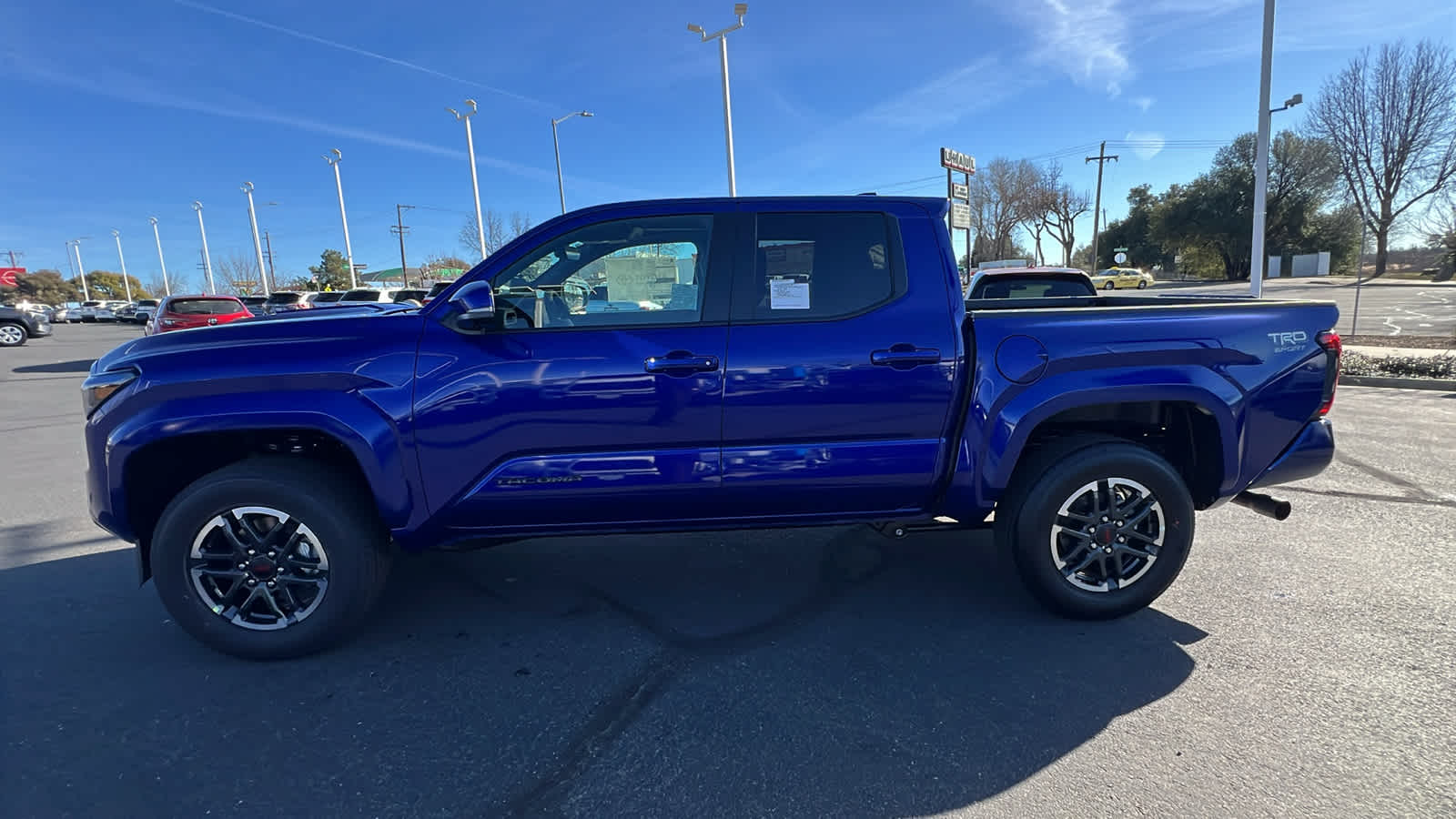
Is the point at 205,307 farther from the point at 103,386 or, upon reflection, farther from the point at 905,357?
the point at 905,357

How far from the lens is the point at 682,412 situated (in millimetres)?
3072

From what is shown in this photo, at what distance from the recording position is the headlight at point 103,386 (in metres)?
3.02

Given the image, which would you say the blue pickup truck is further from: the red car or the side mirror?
the red car

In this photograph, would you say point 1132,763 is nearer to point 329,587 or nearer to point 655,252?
point 655,252

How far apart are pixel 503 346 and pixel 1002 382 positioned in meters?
2.20

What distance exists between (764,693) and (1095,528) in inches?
68.4

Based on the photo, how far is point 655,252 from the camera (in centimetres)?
334

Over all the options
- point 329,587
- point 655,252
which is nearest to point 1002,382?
point 655,252

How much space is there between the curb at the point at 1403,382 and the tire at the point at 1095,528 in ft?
31.2

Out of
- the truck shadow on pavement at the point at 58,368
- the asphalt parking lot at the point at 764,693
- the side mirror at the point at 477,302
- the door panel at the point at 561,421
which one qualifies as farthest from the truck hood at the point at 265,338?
the truck shadow on pavement at the point at 58,368

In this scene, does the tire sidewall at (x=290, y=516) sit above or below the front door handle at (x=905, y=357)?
below

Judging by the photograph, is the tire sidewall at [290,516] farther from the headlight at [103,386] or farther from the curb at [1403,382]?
the curb at [1403,382]

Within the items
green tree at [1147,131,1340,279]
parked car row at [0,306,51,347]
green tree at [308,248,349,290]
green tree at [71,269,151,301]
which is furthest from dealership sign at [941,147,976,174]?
green tree at [71,269,151,301]

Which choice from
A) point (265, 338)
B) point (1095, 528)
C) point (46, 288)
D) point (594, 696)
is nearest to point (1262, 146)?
point (1095, 528)
